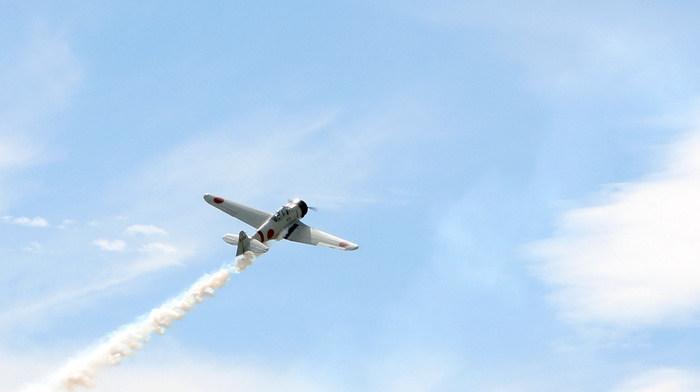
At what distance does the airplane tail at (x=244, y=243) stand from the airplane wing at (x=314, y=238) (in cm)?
761

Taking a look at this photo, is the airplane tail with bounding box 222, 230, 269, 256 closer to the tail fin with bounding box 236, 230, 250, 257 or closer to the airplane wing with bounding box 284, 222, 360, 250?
the tail fin with bounding box 236, 230, 250, 257

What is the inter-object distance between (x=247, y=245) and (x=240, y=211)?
43.3ft

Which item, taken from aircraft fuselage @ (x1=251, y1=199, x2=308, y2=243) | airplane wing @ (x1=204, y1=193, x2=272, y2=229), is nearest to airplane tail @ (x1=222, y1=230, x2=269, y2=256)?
aircraft fuselage @ (x1=251, y1=199, x2=308, y2=243)

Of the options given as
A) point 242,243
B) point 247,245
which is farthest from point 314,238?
point 242,243

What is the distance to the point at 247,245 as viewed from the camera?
103188 millimetres

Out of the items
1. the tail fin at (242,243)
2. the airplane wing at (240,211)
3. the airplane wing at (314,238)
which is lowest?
the tail fin at (242,243)

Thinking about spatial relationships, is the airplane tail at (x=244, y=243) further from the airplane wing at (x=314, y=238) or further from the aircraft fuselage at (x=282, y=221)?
the airplane wing at (x=314, y=238)

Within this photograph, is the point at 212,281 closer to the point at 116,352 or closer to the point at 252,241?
the point at 252,241

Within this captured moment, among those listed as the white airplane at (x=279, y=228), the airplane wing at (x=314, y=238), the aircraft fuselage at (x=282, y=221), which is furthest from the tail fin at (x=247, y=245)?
the airplane wing at (x=314, y=238)

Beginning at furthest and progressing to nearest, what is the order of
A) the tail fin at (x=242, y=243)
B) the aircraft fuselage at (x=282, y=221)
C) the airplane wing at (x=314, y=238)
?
1. the aircraft fuselage at (x=282, y=221)
2. the airplane wing at (x=314, y=238)
3. the tail fin at (x=242, y=243)

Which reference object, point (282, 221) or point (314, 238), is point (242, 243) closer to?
point (282, 221)

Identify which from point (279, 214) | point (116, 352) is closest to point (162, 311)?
point (116, 352)

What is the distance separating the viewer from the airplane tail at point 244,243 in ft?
337

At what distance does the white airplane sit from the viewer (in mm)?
104000
